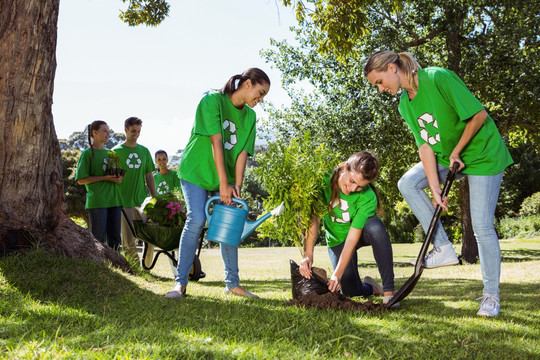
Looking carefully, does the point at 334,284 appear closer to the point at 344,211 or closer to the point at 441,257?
the point at 344,211

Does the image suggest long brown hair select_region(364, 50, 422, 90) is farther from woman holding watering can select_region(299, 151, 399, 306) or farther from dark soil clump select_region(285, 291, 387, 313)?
dark soil clump select_region(285, 291, 387, 313)

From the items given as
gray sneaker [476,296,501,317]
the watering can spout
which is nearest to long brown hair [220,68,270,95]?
the watering can spout

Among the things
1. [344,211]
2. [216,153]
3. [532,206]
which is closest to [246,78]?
[216,153]

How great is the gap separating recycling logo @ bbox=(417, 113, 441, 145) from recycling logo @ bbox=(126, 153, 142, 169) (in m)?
4.18

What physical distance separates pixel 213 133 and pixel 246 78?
1.76 feet

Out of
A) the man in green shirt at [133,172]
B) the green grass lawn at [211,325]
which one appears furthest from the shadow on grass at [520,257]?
the green grass lawn at [211,325]

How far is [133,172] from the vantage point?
259 inches

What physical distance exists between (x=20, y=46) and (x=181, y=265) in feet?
8.42

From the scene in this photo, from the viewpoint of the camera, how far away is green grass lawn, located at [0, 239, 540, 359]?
225 cm

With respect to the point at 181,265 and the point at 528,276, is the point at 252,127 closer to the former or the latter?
the point at 181,265

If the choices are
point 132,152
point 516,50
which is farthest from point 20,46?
point 516,50

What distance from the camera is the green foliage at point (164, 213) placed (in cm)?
549

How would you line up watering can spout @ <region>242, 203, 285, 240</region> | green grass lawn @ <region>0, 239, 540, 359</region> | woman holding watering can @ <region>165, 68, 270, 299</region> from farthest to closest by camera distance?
woman holding watering can @ <region>165, 68, 270, 299</region> → watering can spout @ <region>242, 203, 285, 240</region> → green grass lawn @ <region>0, 239, 540, 359</region>

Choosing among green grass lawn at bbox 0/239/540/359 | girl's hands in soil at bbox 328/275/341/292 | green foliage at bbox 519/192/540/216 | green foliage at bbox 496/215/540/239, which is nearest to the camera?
green grass lawn at bbox 0/239/540/359
